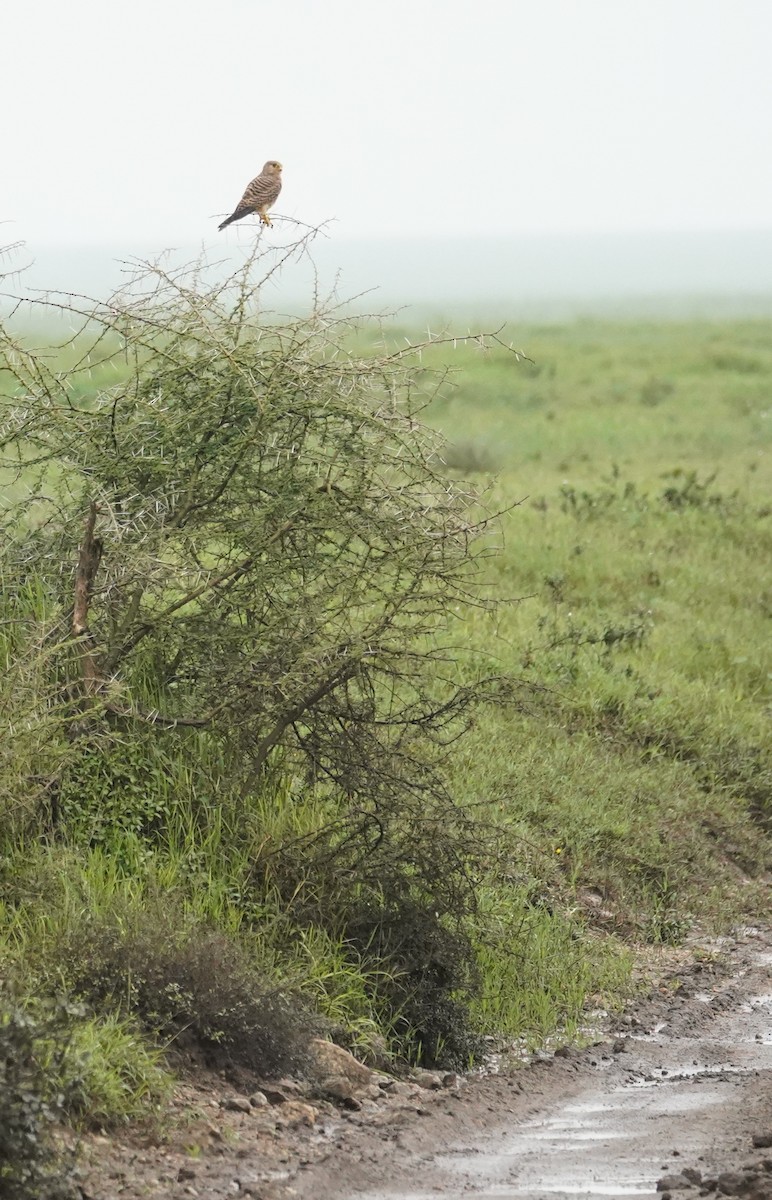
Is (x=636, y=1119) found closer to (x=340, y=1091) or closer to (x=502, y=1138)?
(x=502, y=1138)

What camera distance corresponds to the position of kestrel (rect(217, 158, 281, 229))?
6.04m

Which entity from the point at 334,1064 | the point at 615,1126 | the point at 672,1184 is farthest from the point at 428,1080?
the point at 672,1184

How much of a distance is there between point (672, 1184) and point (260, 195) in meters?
3.90

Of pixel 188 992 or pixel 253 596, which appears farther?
pixel 253 596

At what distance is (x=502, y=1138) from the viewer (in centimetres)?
461

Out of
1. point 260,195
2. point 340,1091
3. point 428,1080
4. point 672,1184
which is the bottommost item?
point 428,1080

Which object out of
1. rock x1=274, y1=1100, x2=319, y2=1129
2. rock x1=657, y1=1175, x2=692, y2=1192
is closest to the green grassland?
rock x1=274, y1=1100, x2=319, y2=1129

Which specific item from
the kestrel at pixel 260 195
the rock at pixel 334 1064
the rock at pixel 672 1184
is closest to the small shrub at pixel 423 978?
the rock at pixel 334 1064

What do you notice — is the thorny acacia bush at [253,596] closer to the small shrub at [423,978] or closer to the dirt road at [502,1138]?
the small shrub at [423,978]

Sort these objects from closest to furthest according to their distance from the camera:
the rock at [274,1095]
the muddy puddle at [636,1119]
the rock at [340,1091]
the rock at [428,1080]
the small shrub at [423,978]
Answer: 1. the muddy puddle at [636,1119]
2. the rock at [274,1095]
3. the rock at [340,1091]
4. the rock at [428,1080]
5. the small shrub at [423,978]

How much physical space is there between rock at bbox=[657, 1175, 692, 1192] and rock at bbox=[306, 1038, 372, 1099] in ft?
3.77

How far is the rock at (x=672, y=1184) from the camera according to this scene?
13.1ft

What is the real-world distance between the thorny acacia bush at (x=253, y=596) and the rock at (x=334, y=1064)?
514 millimetres

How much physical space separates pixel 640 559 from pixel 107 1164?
819cm
